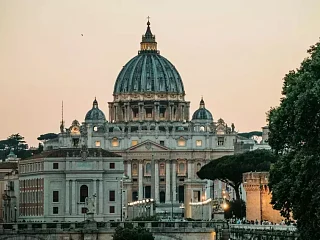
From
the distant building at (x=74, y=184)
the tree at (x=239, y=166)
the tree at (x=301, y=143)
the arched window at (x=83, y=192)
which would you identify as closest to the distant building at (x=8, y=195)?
the distant building at (x=74, y=184)

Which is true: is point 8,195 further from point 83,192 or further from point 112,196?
point 112,196

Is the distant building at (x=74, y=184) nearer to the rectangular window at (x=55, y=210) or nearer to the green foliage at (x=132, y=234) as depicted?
the rectangular window at (x=55, y=210)

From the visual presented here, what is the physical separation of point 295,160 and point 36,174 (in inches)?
2725

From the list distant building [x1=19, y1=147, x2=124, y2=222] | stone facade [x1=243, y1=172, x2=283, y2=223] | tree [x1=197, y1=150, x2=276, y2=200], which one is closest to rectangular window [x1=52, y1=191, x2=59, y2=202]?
distant building [x1=19, y1=147, x2=124, y2=222]

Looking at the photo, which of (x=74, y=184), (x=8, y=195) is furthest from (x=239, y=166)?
(x=8, y=195)

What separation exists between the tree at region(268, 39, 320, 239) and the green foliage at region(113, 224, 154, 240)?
24.6 m

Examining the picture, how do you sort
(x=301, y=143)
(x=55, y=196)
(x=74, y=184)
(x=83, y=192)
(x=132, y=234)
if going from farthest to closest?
(x=83, y=192)
(x=55, y=196)
(x=74, y=184)
(x=132, y=234)
(x=301, y=143)

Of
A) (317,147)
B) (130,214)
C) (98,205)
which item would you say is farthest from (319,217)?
(130,214)

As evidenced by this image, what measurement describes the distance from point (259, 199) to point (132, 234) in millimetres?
12328

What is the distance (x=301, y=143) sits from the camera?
6744cm

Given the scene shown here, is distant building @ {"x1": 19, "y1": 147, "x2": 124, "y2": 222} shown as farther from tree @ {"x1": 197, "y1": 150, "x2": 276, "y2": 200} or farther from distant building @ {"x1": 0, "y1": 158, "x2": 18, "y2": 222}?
tree @ {"x1": 197, "y1": 150, "x2": 276, "y2": 200}

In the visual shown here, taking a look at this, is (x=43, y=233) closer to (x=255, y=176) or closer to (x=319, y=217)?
(x=255, y=176)

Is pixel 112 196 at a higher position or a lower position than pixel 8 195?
lower

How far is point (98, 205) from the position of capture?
Result: 426 ft
